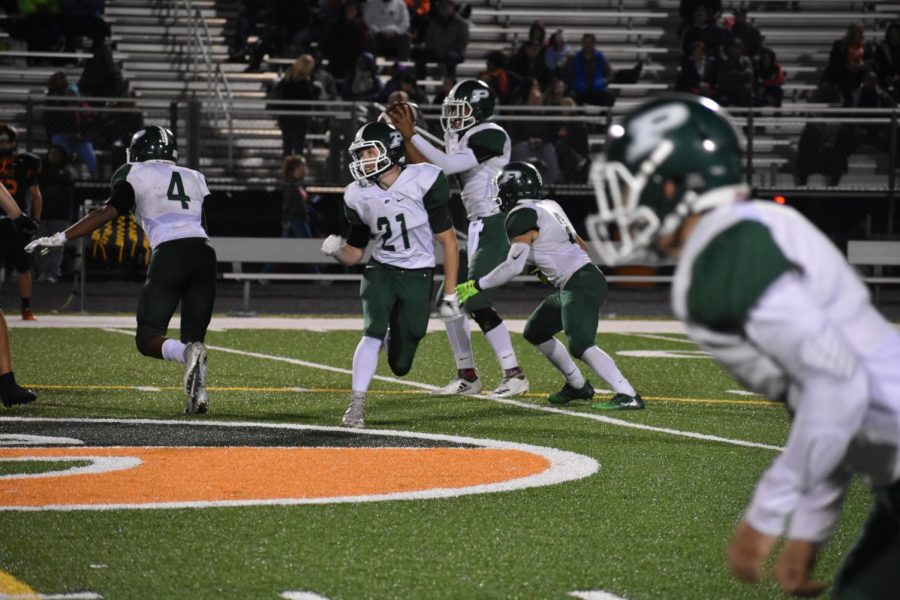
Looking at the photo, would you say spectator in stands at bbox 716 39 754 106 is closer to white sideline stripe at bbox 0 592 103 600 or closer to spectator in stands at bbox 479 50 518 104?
spectator in stands at bbox 479 50 518 104

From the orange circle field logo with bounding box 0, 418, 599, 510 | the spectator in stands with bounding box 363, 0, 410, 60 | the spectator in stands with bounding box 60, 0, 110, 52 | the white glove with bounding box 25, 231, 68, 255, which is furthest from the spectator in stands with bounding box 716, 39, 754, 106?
the orange circle field logo with bounding box 0, 418, 599, 510

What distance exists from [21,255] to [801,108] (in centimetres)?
954

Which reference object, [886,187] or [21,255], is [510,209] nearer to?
[21,255]

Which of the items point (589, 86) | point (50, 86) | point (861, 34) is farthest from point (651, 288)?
point (50, 86)

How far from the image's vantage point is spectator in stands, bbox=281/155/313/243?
16906 millimetres

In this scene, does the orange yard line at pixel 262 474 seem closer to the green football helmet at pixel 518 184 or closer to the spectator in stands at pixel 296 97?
the green football helmet at pixel 518 184

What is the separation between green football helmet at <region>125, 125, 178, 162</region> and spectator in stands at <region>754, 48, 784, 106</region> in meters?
12.2

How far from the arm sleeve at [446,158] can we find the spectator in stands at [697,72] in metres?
10.1

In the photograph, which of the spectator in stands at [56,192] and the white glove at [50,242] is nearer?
the white glove at [50,242]

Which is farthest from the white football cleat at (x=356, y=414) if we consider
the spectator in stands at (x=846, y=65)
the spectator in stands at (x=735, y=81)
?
the spectator in stands at (x=846, y=65)

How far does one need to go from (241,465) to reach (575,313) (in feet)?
9.03

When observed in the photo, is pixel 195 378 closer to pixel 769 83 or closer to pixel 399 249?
pixel 399 249

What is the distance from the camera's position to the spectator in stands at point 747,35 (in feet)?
67.6

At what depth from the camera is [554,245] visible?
8938mm
